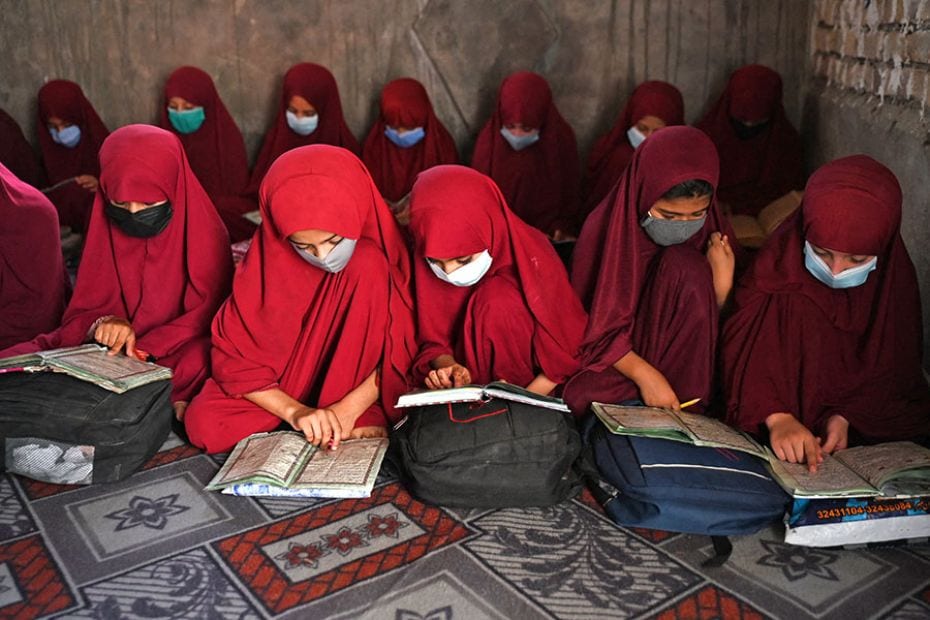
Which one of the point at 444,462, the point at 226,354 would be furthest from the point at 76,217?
the point at 444,462

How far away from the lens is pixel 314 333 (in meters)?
2.92

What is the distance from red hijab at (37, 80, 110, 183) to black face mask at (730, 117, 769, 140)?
3.82 m

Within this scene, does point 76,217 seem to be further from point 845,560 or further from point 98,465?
point 845,560

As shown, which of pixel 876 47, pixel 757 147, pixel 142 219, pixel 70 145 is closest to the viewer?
pixel 142 219

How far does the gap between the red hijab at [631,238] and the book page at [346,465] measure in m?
0.76

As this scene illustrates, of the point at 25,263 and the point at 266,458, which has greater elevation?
the point at 25,263

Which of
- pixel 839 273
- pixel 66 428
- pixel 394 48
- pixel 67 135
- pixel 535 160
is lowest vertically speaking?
pixel 66 428

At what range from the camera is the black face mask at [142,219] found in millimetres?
3016

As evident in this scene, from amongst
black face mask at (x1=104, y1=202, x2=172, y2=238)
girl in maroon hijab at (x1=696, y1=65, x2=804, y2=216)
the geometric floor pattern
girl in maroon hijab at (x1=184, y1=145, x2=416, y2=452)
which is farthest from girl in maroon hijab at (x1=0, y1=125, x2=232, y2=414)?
girl in maroon hijab at (x1=696, y1=65, x2=804, y2=216)

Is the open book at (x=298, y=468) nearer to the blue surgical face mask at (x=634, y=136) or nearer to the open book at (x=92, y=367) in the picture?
the open book at (x=92, y=367)

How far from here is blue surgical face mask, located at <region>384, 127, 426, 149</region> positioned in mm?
5004

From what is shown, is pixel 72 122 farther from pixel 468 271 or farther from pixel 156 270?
pixel 468 271

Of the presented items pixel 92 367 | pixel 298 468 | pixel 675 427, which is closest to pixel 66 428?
pixel 92 367

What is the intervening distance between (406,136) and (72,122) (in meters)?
2.09
